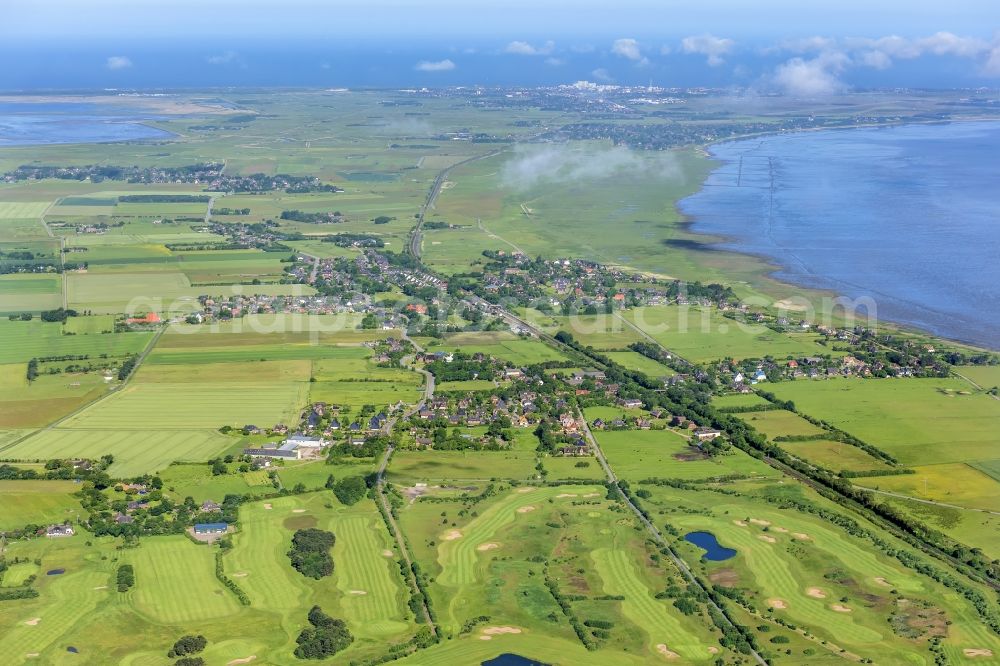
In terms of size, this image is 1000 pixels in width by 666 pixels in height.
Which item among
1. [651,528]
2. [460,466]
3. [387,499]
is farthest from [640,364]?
[387,499]

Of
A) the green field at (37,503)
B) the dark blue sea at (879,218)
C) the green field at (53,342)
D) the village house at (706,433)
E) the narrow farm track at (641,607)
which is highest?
the dark blue sea at (879,218)

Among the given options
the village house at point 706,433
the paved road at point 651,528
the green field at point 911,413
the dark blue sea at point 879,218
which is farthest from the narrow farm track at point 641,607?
the dark blue sea at point 879,218

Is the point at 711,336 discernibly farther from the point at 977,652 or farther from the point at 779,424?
the point at 977,652

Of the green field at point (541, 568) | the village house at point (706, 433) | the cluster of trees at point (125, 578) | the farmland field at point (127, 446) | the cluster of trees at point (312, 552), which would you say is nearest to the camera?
the green field at point (541, 568)

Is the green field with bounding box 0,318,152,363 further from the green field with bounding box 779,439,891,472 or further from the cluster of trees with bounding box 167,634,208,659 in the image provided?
the green field with bounding box 779,439,891,472

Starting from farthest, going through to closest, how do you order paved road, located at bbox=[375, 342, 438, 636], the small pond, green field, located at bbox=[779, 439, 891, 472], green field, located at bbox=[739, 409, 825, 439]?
1. green field, located at bbox=[739, 409, 825, 439]
2. green field, located at bbox=[779, 439, 891, 472]
3. the small pond
4. paved road, located at bbox=[375, 342, 438, 636]

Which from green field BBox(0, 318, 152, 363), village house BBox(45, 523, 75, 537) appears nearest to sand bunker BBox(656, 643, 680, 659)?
village house BBox(45, 523, 75, 537)

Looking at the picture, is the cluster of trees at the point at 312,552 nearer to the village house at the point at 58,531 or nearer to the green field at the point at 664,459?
the village house at the point at 58,531
